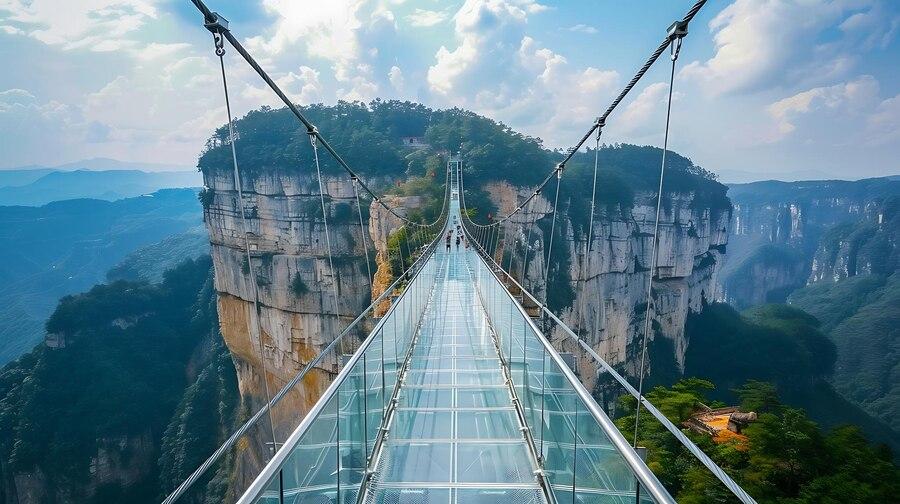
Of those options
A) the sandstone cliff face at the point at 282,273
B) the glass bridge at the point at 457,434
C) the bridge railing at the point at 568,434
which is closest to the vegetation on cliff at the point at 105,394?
the sandstone cliff face at the point at 282,273

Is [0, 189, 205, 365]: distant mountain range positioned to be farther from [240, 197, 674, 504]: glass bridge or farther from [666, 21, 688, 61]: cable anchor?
[666, 21, 688, 61]: cable anchor

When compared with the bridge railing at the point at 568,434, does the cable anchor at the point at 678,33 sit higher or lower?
higher

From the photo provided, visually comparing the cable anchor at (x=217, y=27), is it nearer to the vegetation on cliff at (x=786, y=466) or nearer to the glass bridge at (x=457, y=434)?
the glass bridge at (x=457, y=434)

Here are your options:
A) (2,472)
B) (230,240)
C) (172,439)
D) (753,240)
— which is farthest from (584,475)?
(753,240)

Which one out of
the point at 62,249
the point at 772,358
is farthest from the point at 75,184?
the point at 772,358

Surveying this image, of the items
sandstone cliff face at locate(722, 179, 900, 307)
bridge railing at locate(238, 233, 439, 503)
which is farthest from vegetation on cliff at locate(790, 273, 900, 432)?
bridge railing at locate(238, 233, 439, 503)

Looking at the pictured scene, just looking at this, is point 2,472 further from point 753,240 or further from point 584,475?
point 753,240
